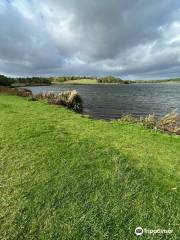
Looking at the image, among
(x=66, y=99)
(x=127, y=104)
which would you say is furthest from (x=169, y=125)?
(x=127, y=104)

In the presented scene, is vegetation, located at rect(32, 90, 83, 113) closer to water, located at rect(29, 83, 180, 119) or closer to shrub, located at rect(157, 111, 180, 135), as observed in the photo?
water, located at rect(29, 83, 180, 119)

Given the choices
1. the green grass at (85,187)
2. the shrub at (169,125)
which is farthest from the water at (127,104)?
the green grass at (85,187)

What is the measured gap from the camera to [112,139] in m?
8.84

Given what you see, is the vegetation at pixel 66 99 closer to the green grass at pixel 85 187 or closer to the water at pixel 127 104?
the water at pixel 127 104

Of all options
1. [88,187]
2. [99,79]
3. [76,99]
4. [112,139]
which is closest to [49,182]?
[88,187]

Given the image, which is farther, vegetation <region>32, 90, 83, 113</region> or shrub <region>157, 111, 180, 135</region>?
vegetation <region>32, 90, 83, 113</region>

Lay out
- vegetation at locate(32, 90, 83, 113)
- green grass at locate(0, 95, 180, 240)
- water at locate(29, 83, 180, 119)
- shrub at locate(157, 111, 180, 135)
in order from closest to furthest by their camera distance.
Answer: green grass at locate(0, 95, 180, 240)
shrub at locate(157, 111, 180, 135)
vegetation at locate(32, 90, 83, 113)
water at locate(29, 83, 180, 119)

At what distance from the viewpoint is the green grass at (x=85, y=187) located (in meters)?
4.24

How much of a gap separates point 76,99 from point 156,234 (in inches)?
876

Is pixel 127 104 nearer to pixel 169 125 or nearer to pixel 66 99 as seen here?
pixel 66 99

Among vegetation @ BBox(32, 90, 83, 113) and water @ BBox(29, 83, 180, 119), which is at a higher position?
vegetation @ BBox(32, 90, 83, 113)

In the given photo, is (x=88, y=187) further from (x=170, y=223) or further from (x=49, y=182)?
(x=170, y=223)

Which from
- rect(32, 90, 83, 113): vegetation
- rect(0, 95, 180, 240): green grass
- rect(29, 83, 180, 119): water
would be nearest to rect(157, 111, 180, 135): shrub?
rect(0, 95, 180, 240): green grass

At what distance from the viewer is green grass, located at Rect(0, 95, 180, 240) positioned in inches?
167
